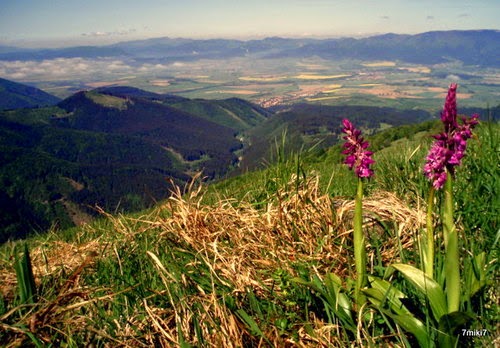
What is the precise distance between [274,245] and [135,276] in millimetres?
1304

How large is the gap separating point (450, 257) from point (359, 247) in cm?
52

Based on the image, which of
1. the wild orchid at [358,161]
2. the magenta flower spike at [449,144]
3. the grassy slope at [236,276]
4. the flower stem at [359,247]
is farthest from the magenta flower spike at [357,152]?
the grassy slope at [236,276]

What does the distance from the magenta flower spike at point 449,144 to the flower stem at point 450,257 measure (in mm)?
60

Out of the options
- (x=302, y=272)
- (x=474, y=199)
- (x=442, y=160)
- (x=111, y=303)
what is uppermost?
(x=442, y=160)

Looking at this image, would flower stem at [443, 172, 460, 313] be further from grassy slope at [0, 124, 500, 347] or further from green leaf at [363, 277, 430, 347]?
grassy slope at [0, 124, 500, 347]

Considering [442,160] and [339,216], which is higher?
[442,160]

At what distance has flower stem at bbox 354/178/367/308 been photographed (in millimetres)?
2342

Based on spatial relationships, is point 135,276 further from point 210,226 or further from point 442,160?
point 442,160

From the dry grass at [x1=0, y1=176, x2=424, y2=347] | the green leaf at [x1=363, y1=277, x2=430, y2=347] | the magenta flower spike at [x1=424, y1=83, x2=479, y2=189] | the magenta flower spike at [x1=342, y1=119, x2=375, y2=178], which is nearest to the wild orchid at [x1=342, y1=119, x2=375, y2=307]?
the magenta flower spike at [x1=342, y1=119, x2=375, y2=178]

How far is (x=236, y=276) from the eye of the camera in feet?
10.2

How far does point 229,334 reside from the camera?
2596 mm

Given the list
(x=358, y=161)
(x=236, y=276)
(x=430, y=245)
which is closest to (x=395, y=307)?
(x=430, y=245)

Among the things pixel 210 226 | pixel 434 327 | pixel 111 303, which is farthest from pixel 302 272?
pixel 111 303

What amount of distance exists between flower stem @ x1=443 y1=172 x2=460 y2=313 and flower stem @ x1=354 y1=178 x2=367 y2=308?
0.45 meters
